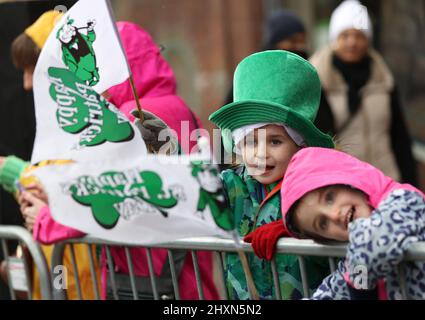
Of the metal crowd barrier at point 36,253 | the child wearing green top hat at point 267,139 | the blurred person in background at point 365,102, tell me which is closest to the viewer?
the child wearing green top hat at point 267,139

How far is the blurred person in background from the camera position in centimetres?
762

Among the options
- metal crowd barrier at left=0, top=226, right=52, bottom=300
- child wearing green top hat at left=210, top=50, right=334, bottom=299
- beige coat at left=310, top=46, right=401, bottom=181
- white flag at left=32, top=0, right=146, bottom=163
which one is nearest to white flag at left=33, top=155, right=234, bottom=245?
white flag at left=32, top=0, right=146, bottom=163

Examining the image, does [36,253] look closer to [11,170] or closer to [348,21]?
[11,170]

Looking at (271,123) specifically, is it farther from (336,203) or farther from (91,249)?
(91,249)

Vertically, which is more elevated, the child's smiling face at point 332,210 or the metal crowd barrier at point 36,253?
the child's smiling face at point 332,210

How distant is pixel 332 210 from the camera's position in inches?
145

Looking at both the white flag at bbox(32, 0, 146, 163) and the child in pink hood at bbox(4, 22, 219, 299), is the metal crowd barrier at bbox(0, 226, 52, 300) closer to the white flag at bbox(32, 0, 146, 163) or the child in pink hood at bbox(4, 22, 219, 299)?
the child in pink hood at bbox(4, 22, 219, 299)

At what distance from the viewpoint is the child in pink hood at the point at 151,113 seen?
5020 mm

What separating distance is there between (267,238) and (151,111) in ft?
3.86

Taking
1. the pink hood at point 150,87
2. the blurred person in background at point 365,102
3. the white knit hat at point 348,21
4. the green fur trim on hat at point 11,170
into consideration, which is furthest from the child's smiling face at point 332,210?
the white knit hat at point 348,21

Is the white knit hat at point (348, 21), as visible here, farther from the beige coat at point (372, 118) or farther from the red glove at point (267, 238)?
the red glove at point (267, 238)

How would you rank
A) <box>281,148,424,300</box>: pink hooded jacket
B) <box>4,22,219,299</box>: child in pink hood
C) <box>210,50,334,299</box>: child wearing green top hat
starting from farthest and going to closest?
<box>4,22,219,299</box>: child in pink hood, <box>210,50,334,299</box>: child wearing green top hat, <box>281,148,424,300</box>: pink hooded jacket

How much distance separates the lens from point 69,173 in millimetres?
4086

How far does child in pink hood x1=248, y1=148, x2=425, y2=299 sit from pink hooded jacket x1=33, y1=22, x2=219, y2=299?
3.36 ft
